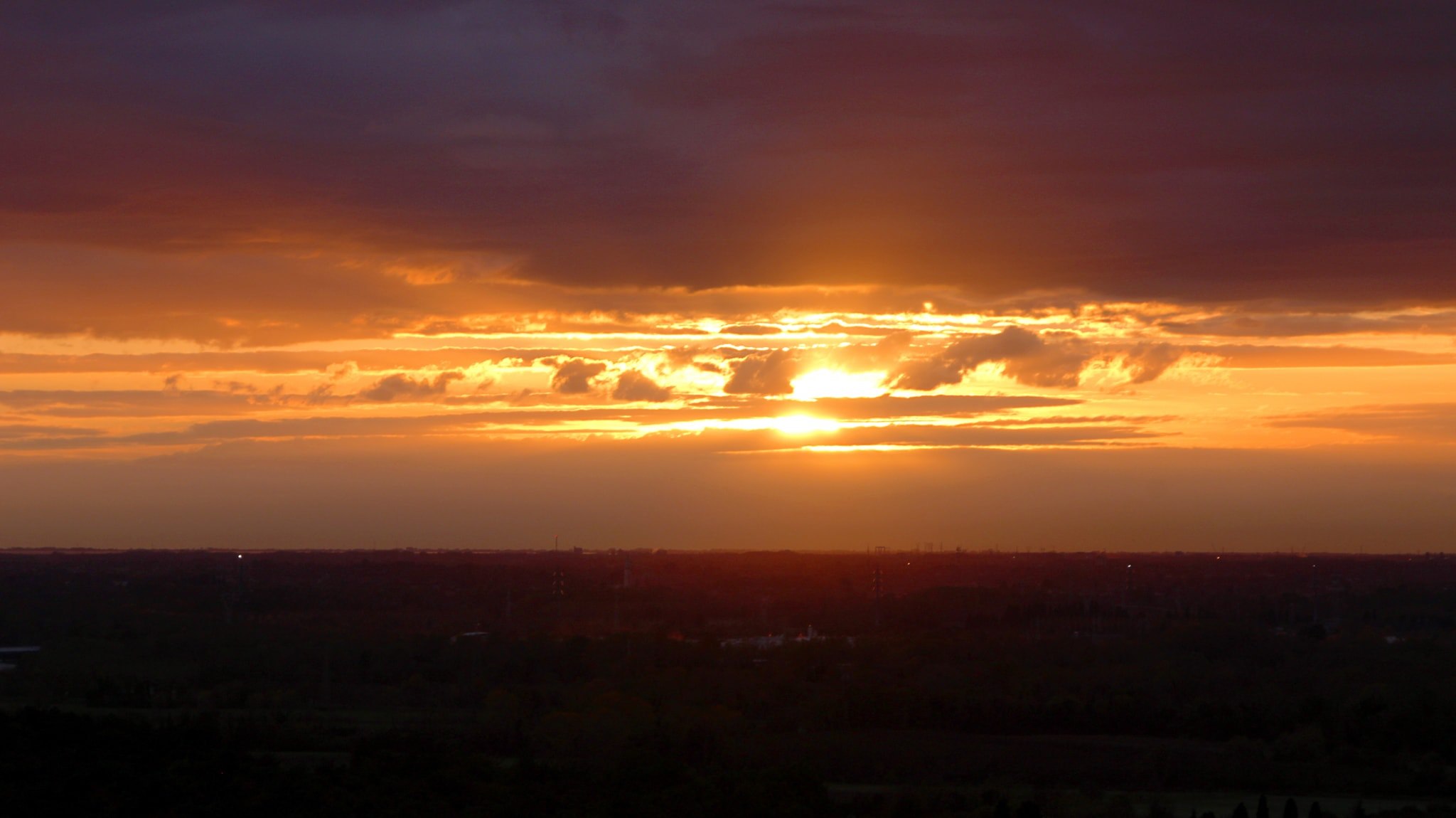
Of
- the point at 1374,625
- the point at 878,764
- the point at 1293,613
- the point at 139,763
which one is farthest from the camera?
the point at 1293,613

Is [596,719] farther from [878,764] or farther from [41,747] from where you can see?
[41,747]

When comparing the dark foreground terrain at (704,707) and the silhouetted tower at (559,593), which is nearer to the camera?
the dark foreground terrain at (704,707)

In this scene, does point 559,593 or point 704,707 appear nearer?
point 704,707

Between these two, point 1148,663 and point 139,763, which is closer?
point 139,763

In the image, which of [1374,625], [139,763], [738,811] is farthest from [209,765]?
[1374,625]

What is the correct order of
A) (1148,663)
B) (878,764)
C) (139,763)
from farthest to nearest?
1. (1148,663)
2. (878,764)
3. (139,763)

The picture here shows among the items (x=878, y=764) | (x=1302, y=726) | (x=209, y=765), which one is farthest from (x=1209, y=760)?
(x=209, y=765)

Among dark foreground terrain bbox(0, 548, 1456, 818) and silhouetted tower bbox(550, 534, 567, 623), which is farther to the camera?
silhouetted tower bbox(550, 534, 567, 623)
